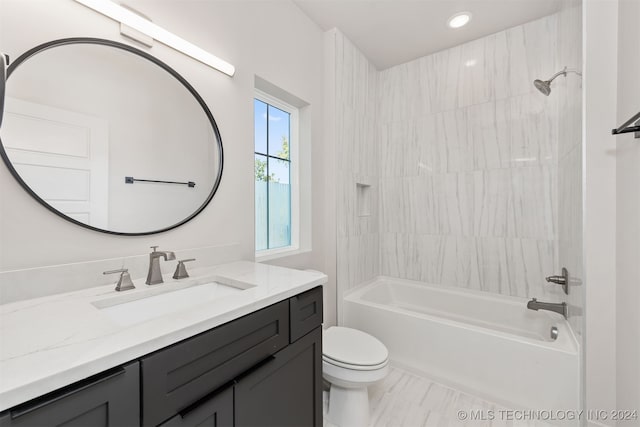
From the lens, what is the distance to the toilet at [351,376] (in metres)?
1.39

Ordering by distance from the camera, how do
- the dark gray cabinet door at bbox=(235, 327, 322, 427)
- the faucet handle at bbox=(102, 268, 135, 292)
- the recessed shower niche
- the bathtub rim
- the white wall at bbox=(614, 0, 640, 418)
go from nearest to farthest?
the dark gray cabinet door at bbox=(235, 327, 322, 427) → the faucet handle at bbox=(102, 268, 135, 292) → the white wall at bbox=(614, 0, 640, 418) → the bathtub rim → the recessed shower niche

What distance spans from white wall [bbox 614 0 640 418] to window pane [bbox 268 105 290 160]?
1.85 metres

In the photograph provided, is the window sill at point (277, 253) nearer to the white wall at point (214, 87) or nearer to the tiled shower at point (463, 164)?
the white wall at point (214, 87)

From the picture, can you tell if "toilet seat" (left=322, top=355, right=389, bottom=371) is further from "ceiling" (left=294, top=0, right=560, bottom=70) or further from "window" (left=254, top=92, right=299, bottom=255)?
"ceiling" (left=294, top=0, right=560, bottom=70)

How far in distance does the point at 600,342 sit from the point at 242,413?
5.48ft

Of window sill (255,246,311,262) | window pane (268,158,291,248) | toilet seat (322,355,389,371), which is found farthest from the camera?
window pane (268,158,291,248)

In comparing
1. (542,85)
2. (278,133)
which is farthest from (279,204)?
(542,85)

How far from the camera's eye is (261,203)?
1.87m

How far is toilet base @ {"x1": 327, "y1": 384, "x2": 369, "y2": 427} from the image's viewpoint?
1444 mm

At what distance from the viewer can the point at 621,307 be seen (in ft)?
3.91

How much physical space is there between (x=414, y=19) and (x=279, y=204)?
1.77m

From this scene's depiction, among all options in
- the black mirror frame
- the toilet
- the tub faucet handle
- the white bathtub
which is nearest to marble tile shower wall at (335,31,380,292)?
the white bathtub

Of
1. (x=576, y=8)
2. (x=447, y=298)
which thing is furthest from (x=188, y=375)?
(x=576, y=8)

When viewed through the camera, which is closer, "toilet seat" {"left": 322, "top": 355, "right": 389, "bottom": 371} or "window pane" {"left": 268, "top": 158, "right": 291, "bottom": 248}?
"toilet seat" {"left": 322, "top": 355, "right": 389, "bottom": 371}
